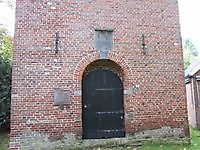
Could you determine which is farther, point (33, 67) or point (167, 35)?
point (167, 35)

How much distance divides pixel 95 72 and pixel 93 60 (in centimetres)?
53

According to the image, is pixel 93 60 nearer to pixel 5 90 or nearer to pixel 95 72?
pixel 95 72

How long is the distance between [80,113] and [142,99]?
2.21 metres

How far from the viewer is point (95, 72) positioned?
934 cm

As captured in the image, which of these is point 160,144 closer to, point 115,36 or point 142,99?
point 142,99

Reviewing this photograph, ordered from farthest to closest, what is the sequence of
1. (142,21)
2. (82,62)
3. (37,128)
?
(142,21), (82,62), (37,128)

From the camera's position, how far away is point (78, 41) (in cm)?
900

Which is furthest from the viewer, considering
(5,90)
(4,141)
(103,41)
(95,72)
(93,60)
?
(5,90)

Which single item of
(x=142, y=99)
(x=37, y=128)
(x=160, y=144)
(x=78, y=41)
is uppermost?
(x=78, y=41)

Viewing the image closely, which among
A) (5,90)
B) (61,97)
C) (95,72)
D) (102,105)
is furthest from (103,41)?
(5,90)

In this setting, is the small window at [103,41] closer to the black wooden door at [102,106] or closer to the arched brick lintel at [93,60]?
the arched brick lintel at [93,60]

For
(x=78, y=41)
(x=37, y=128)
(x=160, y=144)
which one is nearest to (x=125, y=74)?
(x=78, y=41)

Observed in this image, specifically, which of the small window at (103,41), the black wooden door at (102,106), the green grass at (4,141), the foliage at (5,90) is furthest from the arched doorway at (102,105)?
the foliage at (5,90)

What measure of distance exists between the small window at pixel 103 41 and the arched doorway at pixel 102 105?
618 millimetres
